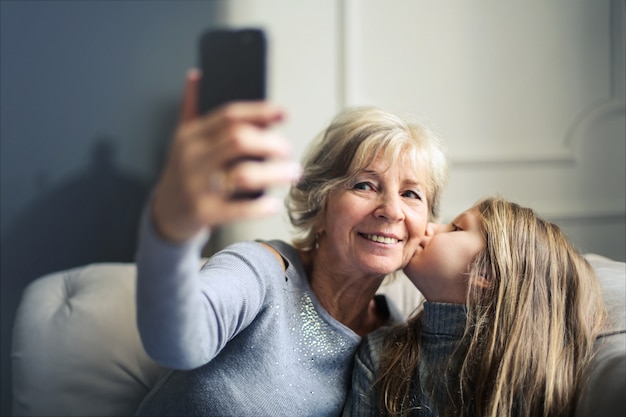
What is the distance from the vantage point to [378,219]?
0.91 m

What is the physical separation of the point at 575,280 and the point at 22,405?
889 mm

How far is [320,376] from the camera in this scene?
0.94 m

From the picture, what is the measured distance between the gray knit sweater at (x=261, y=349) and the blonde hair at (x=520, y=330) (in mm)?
88

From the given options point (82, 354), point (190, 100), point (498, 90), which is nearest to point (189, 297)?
point (190, 100)

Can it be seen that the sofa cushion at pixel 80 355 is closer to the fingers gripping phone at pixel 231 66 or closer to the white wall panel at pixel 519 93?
the white wall panel at pixel 519 93

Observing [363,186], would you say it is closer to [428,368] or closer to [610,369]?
[428,368]

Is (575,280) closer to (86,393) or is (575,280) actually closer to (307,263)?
(307,263)

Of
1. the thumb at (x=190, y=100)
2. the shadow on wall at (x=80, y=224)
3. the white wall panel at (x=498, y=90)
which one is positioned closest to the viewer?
the thumb at (x=190, y=100)

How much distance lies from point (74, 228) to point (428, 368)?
26.5 inches

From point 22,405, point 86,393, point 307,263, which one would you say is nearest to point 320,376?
point 307,263

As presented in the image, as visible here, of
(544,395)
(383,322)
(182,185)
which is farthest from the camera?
(383,322)

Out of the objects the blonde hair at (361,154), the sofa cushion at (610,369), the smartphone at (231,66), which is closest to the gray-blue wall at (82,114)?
the blonde hair at (361,154)

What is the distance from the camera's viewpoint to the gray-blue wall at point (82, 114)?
0.85 m

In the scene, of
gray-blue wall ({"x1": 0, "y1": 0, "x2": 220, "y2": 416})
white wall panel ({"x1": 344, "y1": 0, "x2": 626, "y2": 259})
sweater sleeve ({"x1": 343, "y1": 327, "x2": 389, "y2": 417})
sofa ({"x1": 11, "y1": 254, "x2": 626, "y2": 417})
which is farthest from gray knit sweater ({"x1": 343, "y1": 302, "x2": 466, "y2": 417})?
white wall panel ({"x1": 344, "y1": 0, "x2": 626, "y2": 259})
